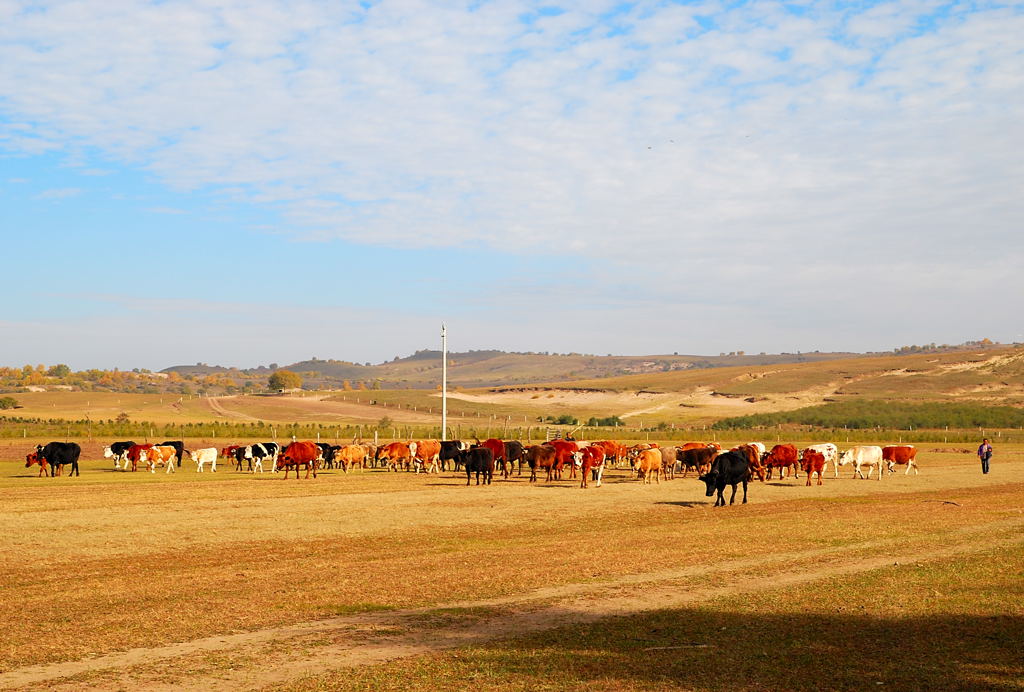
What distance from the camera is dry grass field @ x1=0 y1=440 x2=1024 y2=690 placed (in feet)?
36.1

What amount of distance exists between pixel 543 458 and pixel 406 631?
96.1 feet

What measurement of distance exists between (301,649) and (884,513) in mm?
20443

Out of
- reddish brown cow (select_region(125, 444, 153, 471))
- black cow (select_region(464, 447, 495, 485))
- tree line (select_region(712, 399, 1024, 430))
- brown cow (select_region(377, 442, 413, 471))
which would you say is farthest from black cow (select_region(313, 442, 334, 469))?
tree line (select_region(712, 399, 1024, 430))

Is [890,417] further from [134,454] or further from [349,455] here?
[134,454]

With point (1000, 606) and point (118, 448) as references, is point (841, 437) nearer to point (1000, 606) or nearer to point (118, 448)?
point (118, 448)

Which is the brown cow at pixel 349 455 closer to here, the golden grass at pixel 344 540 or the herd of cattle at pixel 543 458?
the herd of cattle at pixel 543 458

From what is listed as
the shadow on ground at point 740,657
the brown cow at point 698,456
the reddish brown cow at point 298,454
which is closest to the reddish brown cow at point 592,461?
the brown cow at point 698,456

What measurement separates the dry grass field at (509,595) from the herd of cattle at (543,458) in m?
8.64

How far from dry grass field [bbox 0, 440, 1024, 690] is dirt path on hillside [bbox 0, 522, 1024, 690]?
5cm

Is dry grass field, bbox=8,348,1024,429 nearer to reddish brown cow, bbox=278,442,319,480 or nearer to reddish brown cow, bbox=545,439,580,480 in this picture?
reddish brown cow, bbox=278,442,319,480

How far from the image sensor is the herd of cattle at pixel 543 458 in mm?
40062

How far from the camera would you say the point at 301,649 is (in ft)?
39.4

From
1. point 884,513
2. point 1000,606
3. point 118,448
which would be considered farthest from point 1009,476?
point 118,448

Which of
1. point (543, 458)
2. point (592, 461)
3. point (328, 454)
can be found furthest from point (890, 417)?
point (592, 461)
